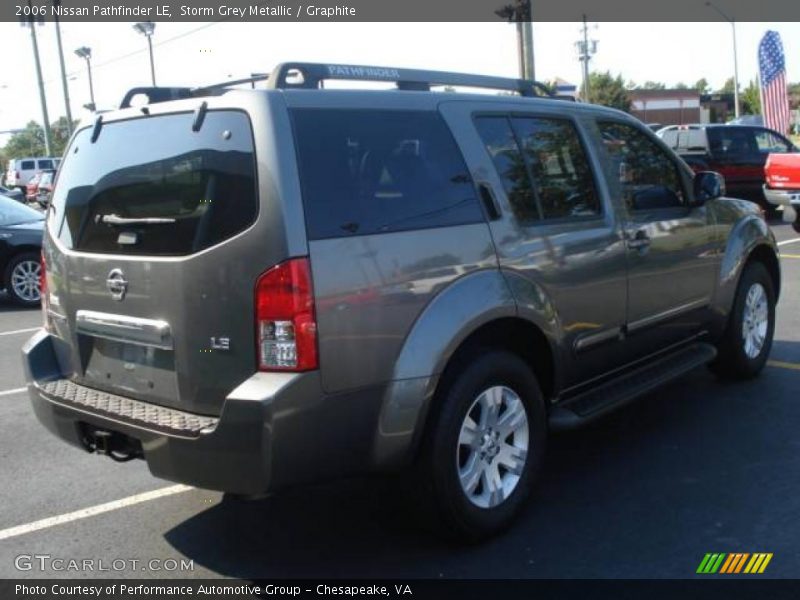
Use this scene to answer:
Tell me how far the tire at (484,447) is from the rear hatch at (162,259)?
35.3 inches

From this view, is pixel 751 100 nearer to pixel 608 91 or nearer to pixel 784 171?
pixel 608 91

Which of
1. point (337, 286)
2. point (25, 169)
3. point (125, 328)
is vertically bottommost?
point (125, 328)

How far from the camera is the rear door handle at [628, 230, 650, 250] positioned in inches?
182

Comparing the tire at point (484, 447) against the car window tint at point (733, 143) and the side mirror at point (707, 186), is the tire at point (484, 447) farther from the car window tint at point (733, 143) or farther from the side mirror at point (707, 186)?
the car window tint at point (733, 143)

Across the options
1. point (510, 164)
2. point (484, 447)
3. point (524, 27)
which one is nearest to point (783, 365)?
point (510, 164)

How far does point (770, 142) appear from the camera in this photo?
59.8ft

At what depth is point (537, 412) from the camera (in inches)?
156

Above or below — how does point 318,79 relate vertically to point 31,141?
below

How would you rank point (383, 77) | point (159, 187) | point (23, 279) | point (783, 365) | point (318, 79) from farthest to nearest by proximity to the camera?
point (23, 279) → point (783, 365) → point (383, 77) → point (318, 79) → point (159, 187)

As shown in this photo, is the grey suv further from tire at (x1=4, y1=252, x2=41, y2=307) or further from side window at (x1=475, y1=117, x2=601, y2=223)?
tire at (x1=4, y1=252, x2=41, y2=307)

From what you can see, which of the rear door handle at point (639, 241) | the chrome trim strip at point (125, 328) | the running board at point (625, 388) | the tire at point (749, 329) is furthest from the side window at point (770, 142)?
the chrome trim strip at point (125, 328)

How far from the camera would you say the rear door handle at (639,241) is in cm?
463

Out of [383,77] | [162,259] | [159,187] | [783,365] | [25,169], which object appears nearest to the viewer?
[162,259]

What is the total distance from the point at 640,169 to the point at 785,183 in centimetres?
1031
